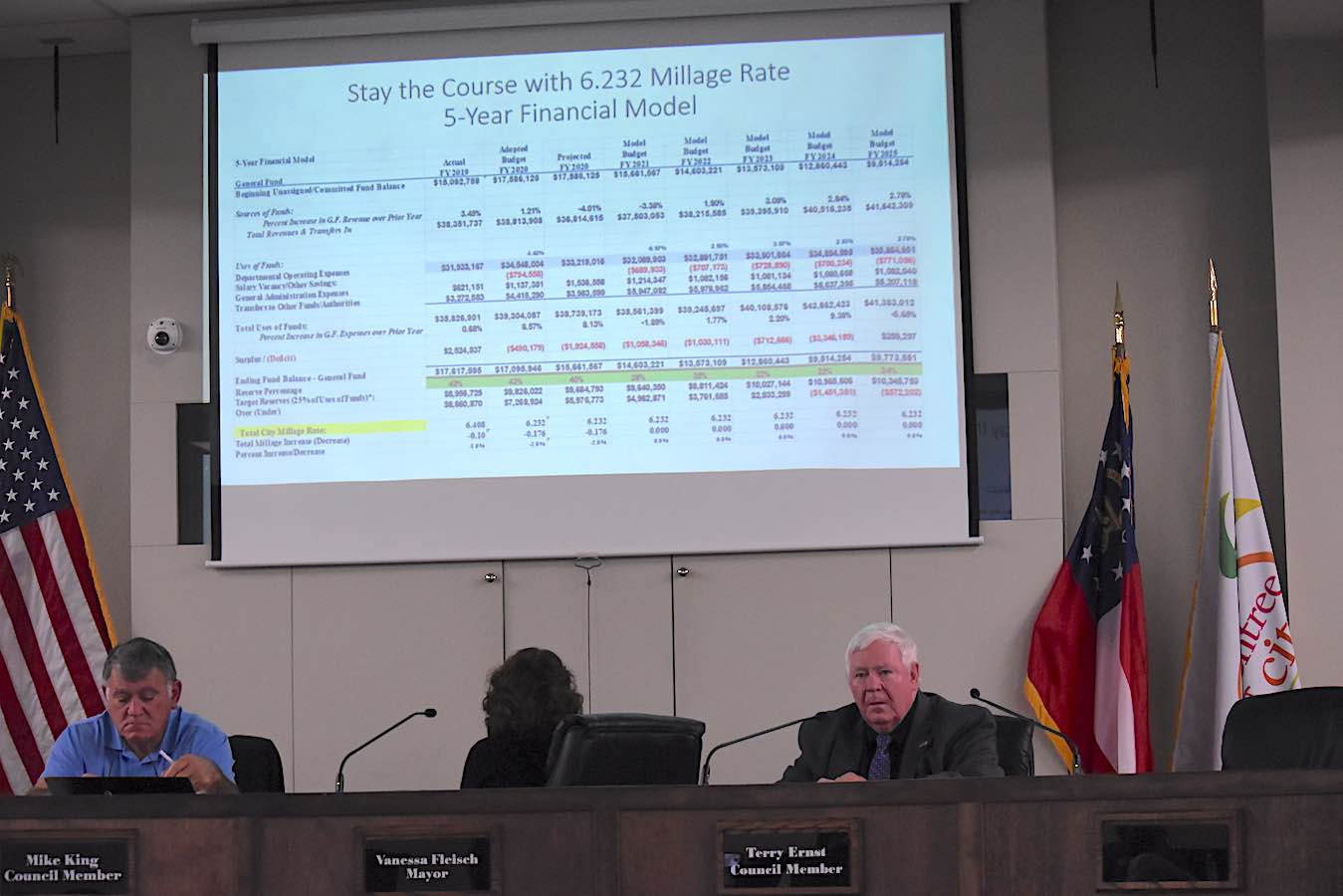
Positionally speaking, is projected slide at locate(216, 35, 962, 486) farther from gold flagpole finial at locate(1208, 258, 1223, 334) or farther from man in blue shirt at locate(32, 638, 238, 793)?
man in blue shirt at locate(32, 638, 238, 793)

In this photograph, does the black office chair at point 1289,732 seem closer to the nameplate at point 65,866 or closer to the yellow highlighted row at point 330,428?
the nameplate at point 65,866

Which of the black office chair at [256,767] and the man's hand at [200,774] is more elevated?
the man's hand at [200,774]

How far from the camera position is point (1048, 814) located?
87.3 inches

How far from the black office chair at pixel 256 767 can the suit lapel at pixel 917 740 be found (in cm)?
152

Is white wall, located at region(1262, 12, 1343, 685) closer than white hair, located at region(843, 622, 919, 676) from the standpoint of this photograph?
No

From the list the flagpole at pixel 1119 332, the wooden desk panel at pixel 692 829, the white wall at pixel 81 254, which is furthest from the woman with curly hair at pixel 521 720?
the white wall at pixel 81 254

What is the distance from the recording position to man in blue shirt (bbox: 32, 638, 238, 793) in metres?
3.63

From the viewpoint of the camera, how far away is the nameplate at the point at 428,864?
7.47ft

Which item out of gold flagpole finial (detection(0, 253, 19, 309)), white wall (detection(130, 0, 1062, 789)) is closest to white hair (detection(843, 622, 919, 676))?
white wall (detection(130, 0, 1062, 789))

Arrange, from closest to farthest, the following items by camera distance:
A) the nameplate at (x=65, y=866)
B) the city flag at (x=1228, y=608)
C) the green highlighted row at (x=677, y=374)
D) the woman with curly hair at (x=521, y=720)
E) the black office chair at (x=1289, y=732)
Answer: the nameplate at (x=65, y=866) → the black office chair at (x=1289, y=732) → the woman with curly hair at (x=521, y=720) → the city flag at (x=1228, y=608) → the green highlighted row at (x=677, y=374)

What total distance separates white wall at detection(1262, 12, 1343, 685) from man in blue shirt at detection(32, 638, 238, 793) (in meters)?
3.24

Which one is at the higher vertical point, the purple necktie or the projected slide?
the projected slide

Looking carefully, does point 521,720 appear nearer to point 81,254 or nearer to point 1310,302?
point 1310,302

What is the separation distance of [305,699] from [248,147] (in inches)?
72.3
